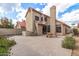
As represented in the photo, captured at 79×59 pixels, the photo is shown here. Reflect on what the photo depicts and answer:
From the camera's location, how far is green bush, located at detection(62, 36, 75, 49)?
1.96 m

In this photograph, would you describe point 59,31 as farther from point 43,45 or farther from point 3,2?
point 3,2

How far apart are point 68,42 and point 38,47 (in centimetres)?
29

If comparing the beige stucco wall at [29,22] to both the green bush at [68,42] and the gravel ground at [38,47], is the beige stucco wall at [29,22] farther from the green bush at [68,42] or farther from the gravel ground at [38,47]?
the green bush at [68,42]

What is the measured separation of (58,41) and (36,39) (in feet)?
0.71

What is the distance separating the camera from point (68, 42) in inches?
77.4

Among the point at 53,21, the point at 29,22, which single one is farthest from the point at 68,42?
the point at 29,22

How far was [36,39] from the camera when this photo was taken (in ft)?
6.59

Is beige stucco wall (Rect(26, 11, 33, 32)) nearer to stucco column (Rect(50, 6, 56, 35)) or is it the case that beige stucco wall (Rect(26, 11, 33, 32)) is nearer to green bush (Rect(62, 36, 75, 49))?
stucco column (Rect(50, 6, 56, 35))

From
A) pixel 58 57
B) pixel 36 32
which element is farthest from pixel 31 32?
pixel 58 57

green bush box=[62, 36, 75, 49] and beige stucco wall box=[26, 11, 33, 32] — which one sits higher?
beige stucco wall box=[26, 11, 33, 32]

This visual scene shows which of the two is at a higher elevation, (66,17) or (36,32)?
(66,17)

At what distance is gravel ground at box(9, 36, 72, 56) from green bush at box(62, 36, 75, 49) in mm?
36

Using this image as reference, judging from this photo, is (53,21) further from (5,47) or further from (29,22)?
(5,47)

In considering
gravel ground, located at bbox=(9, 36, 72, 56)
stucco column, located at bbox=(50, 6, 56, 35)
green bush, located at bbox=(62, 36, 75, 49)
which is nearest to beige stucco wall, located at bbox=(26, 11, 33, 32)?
gravel ground, located at bbox=(9, 36, 72, 56)
